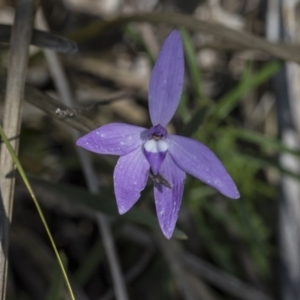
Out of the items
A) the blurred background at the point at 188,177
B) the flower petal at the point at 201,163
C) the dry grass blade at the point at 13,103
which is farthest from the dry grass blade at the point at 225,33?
the flower petal at the point at 201,163

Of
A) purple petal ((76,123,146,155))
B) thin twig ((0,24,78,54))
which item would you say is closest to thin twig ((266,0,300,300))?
thin twig ((0,24,78,54))

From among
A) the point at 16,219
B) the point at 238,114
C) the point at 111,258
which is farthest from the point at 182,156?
the point at 238,114

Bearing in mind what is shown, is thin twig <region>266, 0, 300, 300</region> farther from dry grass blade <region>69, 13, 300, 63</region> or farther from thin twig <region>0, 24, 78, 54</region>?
thin twig <region>0, 24, 78, 54</region>

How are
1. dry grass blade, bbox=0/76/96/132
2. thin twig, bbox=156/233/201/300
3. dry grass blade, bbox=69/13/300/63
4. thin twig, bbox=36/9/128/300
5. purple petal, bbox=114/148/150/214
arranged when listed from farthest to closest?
thin twig, bbox=156/233/201/300 → thin twig, bbox=36/9/128/300 → dry grass blade, bbox=69/13/300/63 → dry grass blade, bbox=0/76/96/132 → purple petal, bbox=114/148/150/214

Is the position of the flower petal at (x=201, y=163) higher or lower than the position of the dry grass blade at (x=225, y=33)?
lower

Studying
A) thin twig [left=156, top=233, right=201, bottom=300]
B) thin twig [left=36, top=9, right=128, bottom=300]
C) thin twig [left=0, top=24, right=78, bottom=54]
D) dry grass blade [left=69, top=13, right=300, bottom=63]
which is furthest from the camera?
thin twig [left=156, top=233, right=201, bottom=300]

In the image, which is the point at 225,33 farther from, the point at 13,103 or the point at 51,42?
the point at 13,103

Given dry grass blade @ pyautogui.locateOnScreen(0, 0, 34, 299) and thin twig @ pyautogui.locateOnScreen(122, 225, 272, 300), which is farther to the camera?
thin twig @ pyautogui.locateOnScreen(122, 225, 272, 300)

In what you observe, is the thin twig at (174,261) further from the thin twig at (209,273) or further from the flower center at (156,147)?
the flower center at (156,147)
